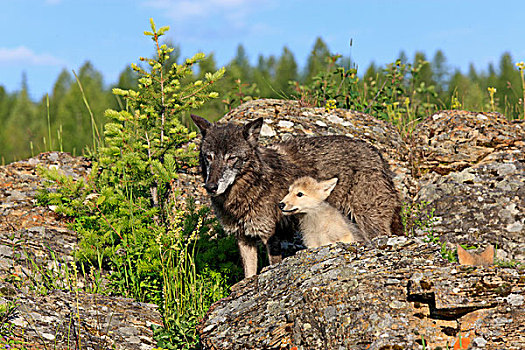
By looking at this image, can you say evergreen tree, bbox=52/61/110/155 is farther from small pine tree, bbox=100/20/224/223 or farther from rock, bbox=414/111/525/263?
rock, bbox=414/111/525/263

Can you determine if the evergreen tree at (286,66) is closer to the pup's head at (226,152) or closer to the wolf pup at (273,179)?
the wolf pup at (273,179)

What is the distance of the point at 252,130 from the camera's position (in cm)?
595

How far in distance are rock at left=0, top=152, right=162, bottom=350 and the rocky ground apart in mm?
17

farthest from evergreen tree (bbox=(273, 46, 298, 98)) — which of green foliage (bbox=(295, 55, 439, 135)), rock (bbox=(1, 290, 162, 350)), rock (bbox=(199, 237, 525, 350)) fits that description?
rock (bbox=(199, 237, 525, 350))

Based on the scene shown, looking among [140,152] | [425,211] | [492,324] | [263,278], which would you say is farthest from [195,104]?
[492,324]

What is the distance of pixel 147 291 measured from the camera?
19.4 ft

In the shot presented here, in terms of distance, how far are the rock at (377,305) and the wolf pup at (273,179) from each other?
1.38 metres

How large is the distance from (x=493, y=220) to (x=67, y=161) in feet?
22.5

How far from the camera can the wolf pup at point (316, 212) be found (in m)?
5.50

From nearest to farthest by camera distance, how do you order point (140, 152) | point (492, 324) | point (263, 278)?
point (492, 324) → point (263, 278) → point (140, 152)

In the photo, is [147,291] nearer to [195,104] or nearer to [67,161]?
[195,104]

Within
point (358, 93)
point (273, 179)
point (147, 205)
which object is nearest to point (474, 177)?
point (358, 93)

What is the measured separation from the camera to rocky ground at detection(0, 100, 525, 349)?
11.6 feet

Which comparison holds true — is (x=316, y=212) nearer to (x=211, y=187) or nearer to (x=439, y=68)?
(x=211, y=187)
